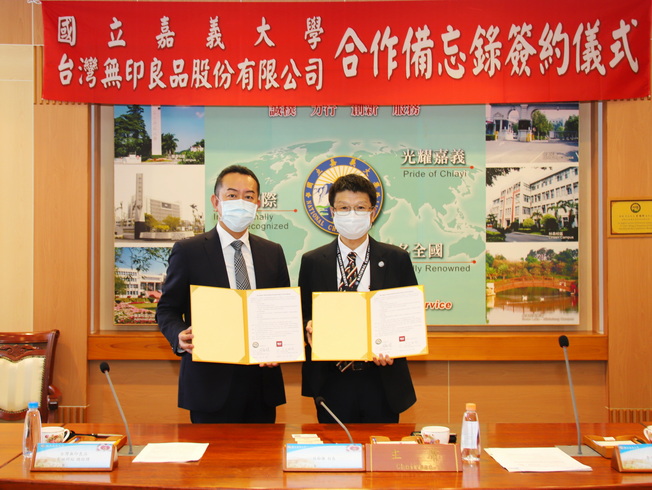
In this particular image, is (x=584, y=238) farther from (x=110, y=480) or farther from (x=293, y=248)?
(x=110, y=480)

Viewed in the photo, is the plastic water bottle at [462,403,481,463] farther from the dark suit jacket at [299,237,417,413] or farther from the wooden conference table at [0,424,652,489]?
the dark suit jacket at [299,237,417,413]

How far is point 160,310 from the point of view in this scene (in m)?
2.52

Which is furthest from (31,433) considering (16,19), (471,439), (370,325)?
(16,19)

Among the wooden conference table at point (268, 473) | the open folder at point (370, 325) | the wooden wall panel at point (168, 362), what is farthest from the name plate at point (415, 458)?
the wooden wall panel at point (168, 362)

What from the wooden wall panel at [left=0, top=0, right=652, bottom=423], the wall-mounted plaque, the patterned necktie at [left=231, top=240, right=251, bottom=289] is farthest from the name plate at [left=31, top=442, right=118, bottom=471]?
the wall-mounted plaque

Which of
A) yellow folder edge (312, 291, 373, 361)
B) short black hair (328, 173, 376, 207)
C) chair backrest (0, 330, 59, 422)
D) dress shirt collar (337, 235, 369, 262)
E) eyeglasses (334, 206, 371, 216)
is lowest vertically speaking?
chair backrest (0, 330, 59, 422)

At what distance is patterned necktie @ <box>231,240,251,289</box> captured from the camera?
252 cm

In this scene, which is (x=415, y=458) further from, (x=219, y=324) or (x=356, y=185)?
(x=356, y=185)

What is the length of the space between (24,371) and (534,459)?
2825 millimetres

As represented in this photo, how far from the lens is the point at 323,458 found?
1786mm

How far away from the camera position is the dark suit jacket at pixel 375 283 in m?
2.42

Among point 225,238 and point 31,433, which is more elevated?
point 225,238

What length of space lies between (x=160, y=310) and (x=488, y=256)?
2.17 m

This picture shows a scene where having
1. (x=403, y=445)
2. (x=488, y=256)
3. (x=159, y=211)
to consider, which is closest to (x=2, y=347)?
(x=159, y=211)
